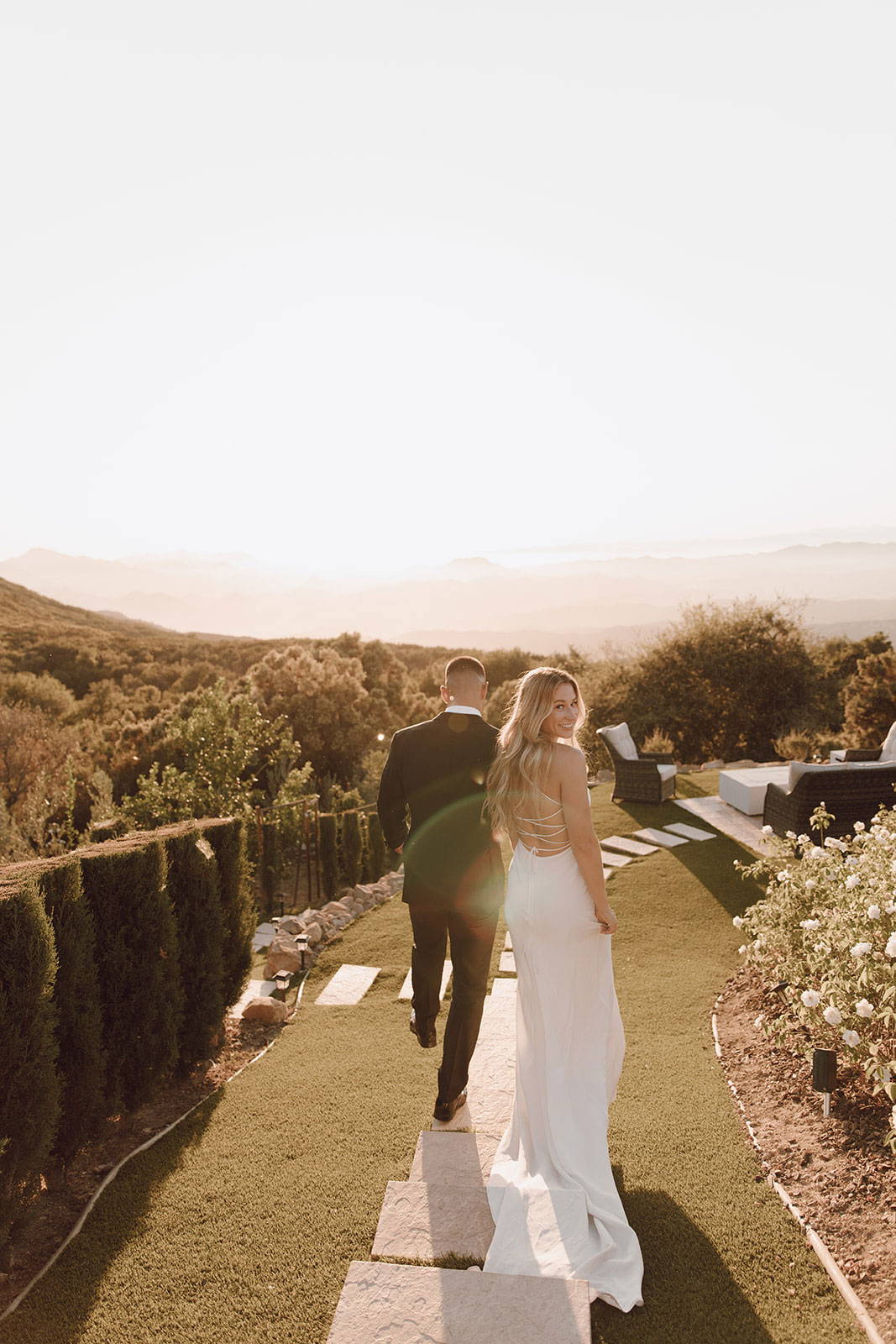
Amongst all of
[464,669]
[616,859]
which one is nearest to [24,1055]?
[464,669]

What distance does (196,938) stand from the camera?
15.0ft

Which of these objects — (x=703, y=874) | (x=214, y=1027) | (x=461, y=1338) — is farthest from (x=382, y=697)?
(x=461, y=1338)

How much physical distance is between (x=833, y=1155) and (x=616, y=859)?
18.6 ft

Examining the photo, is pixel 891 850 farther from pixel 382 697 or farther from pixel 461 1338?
pixel 382 697

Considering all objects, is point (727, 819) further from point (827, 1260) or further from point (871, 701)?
point (871, 701)

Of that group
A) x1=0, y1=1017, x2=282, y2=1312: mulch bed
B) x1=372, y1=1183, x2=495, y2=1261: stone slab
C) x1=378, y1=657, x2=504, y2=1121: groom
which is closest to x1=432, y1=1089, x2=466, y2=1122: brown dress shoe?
x1=378, y1=657, x2=504, y2=1121: groom

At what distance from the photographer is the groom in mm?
3676

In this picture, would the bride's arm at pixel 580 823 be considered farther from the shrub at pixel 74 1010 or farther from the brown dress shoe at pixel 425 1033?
the shrub at pixel 74 1010

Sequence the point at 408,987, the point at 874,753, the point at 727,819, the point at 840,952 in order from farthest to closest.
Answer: the point at 874,753
the point at 727,819
the point at 408,987
the point at 840,952

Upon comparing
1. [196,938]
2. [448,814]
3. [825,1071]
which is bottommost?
[825,1071]

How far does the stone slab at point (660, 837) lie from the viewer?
9.47 m

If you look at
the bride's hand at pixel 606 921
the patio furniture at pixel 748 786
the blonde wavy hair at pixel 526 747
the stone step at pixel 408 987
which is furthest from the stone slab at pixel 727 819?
the blonde wavy hair at pixel 526 747

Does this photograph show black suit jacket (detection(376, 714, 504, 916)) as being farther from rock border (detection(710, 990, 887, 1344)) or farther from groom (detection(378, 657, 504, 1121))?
rock border (detection(710, 990, 887, 1344))

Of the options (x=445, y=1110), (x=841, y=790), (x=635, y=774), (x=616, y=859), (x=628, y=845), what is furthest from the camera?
(x=635, y=774)
